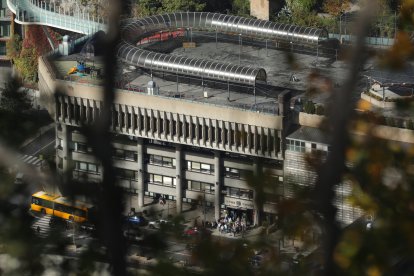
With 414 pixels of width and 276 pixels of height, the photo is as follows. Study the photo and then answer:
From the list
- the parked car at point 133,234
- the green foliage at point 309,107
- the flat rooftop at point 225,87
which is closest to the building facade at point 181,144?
the flat rooftop at point 225,87

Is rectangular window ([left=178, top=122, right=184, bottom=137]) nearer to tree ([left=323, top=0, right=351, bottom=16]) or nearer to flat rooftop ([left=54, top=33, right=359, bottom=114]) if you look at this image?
flat rooftop ([left=54, top=33, right=359, bottom=114])

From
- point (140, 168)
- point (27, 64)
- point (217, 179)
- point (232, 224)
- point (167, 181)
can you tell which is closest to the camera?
point (232, 224)

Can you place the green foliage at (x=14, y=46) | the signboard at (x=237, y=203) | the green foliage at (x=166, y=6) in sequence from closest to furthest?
1. the signboard at (x=237, y=203)
2. the green foliage at (x=14, y=46)
3. the green foliage at (x=166, y=6)

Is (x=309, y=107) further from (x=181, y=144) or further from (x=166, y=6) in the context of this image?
(x=166, y=6)

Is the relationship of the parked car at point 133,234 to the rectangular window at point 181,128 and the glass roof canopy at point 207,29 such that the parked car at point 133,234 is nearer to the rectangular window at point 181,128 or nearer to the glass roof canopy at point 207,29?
the glass roof canopy at point 207,29

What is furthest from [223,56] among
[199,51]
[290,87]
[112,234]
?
[112,234]

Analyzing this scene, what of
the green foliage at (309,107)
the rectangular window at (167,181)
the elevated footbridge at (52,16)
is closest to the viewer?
the green foliage at (309,107)

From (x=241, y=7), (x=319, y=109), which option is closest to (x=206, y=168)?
(x=319, y=109)

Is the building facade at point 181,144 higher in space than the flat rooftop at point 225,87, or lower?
lower
